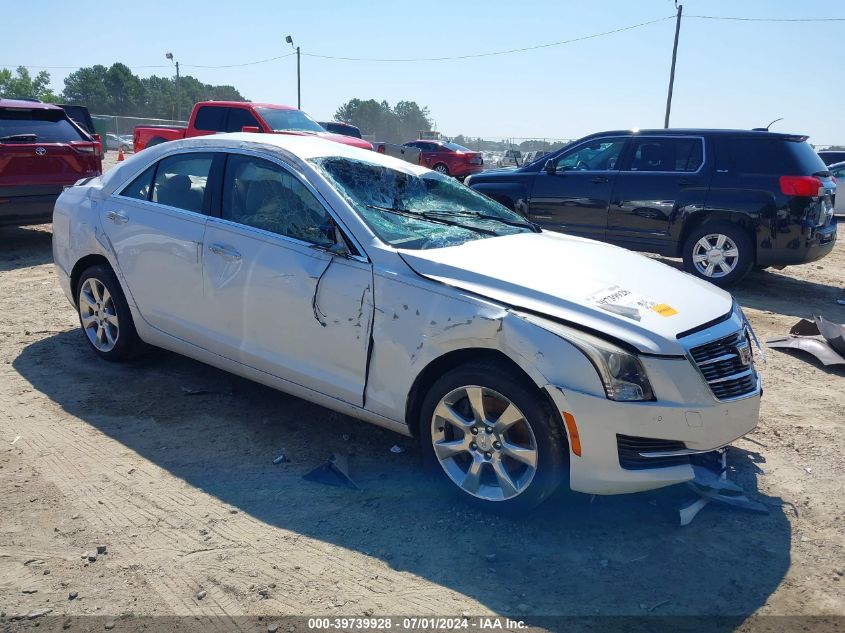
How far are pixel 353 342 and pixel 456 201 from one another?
4.73 feet

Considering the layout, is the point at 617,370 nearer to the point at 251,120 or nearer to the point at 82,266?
the point at 82,266

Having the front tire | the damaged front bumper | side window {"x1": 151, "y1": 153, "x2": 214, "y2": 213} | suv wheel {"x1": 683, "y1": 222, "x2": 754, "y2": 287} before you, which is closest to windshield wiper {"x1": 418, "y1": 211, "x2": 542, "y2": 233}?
side window {"x1": 151, "y1": 153, "x2": 214, "y2": 213}

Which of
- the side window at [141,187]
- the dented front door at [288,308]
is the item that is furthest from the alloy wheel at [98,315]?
the dented front door at [288,308]

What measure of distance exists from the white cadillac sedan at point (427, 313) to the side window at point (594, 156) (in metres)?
5.02

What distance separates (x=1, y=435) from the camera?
4.09 m

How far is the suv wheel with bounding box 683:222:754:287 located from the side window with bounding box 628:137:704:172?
0.82 metres

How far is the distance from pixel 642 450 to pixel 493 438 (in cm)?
66

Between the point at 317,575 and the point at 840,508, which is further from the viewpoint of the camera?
the point at 840,508

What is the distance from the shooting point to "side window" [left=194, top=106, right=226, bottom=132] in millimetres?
14516

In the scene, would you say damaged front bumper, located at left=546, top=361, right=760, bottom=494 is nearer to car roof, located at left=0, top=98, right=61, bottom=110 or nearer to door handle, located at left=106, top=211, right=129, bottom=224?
door handle, located at left=106, top=211, right=129, bottom=224

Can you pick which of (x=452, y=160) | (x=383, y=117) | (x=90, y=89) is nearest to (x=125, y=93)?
(x=90, y=89)

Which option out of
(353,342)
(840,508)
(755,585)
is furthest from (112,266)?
(840,508)

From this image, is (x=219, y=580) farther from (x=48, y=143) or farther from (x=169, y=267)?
(x=48, y=143)

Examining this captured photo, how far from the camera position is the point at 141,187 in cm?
484
